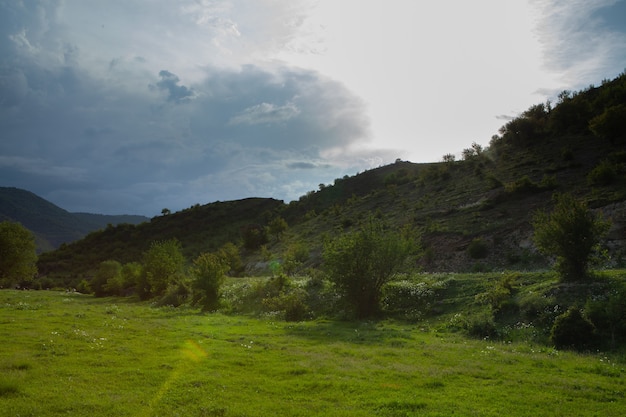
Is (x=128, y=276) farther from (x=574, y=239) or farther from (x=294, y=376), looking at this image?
(x=574, y=239)

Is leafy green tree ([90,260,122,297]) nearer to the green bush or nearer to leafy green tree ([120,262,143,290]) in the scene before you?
leafy green tree ([120,262,143,290])

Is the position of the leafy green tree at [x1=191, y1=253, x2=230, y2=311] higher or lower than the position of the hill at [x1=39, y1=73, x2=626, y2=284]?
lower

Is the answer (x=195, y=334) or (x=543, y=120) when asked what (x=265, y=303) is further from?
(x=543, y=120)

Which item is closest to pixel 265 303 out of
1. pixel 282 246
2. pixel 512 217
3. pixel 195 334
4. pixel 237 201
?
pixel 195 334

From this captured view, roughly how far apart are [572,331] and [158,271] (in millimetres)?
52418

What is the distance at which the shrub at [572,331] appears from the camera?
1958cm

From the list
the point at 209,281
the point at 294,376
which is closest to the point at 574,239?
the point at 294,376

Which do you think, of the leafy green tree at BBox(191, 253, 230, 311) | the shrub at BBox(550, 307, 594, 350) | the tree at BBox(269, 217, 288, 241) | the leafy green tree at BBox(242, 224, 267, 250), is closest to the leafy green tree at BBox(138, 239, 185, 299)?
the leafy green tree at BBox(191, 253, 230, 311)

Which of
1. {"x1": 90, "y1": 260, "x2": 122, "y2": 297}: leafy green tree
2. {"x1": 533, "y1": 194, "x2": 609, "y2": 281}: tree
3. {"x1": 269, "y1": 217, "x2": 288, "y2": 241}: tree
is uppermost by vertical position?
{"x1": 269, "y1": 217, "x2": 288, "y2": 241}: tree

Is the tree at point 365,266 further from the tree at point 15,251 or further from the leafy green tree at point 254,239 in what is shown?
the leafy green tree at point 254,239

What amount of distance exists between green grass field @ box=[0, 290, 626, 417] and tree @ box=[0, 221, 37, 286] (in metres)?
56.7

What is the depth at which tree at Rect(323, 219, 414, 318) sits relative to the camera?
33.2 metres

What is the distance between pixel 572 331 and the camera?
1981 cm

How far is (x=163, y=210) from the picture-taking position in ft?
558
